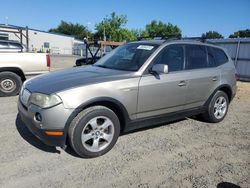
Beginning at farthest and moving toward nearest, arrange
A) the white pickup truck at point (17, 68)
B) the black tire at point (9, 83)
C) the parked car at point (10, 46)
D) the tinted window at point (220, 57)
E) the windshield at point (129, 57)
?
1. the parked car at point (10, 46)
2. the black tire at point (9, 83)
3. the white pickup truck at point (17, 68)
4. the tinted window at point (220, 57)
5. the windshield at point (129, 57)

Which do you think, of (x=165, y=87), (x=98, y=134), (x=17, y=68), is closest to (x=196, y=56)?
(x=165, y=87)

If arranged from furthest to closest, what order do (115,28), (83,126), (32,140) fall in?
(115,28), (32,140), (83,126)

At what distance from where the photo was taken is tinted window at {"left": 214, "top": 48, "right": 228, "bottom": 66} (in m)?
5.56

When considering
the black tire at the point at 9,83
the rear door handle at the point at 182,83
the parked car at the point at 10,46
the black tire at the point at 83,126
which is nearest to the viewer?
the black tire at the point at 83,126

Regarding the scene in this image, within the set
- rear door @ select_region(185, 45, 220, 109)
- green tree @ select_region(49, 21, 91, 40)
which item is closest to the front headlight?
rear door @ select_region(185, 45, 220, 109)

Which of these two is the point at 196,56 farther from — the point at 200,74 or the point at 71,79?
the point at 71,79

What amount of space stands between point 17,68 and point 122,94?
4.86m

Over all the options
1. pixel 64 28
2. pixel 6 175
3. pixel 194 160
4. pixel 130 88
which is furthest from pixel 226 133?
pixel 64 28

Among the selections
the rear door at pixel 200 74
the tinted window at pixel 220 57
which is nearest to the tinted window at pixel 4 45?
the rear door at pixel 200 74

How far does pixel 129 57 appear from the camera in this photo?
4633 millimetres

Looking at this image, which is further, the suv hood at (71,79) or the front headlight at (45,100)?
the suv hood at (71,79)

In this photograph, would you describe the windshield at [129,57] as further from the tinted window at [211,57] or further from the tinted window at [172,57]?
the tinted window at [211,57]

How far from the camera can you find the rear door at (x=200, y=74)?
4875mm

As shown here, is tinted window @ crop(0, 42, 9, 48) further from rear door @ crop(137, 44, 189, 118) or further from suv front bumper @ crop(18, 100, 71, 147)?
rear door @ crop(137, 44, 189, 118)
